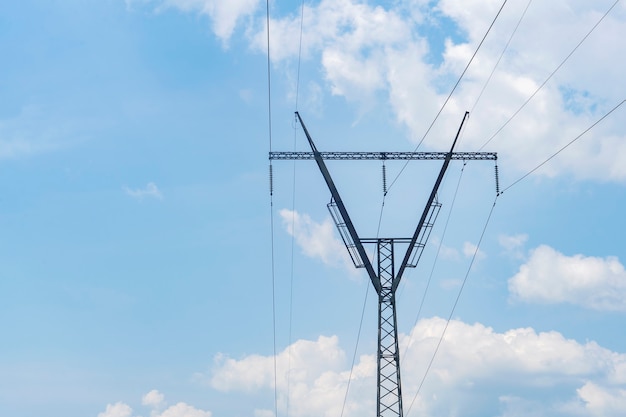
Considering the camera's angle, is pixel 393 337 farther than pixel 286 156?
No

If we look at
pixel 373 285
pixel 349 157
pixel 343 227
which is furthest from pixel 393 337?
pixel 349 157

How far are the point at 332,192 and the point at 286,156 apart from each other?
22.3ft

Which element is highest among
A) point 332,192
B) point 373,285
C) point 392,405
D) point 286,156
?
point 286,156

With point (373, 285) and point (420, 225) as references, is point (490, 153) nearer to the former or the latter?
point (420, 225)

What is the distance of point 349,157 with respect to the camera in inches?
3285

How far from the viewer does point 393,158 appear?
8456 centimetres

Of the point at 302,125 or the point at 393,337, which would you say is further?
the point at 302,125

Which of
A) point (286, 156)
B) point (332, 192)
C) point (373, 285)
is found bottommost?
point (373, 285)

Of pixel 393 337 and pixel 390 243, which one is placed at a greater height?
pixel 390 243

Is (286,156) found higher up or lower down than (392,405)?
higher up

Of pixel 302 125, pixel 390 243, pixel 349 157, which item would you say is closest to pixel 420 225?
pixel 390 243

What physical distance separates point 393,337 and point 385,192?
12.0 m

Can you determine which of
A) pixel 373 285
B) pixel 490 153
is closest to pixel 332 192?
pixel 373 285

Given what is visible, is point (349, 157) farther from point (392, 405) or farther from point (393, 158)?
point (392, 405)
